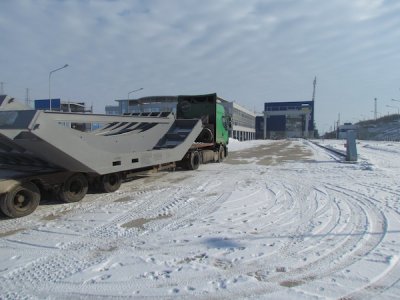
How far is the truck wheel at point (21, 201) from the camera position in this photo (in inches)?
275

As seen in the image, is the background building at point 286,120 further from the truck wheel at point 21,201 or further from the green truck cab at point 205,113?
the truck wheel at point 21,201

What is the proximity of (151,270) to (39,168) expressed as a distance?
4809mm

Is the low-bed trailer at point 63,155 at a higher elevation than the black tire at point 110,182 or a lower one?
higher

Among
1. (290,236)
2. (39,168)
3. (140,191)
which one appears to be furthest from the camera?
(140,191)

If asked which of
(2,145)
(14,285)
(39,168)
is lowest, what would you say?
(14,285)

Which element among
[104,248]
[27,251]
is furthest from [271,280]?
[27,251]

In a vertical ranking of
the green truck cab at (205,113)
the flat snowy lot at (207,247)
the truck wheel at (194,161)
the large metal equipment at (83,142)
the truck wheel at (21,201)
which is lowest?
the flat snowy lot at (207,247)

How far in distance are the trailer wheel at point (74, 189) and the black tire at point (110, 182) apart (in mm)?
597

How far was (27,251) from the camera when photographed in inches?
208

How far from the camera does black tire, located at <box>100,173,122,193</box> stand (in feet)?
31.1

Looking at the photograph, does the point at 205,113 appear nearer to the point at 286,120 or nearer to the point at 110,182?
the point at 110,182

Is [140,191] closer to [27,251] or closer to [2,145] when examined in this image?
[2,145]

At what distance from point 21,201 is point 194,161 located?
8723 mm

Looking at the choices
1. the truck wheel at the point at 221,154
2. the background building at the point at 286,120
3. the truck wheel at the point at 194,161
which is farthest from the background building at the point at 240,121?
the truck wheel at the point at 194,161
